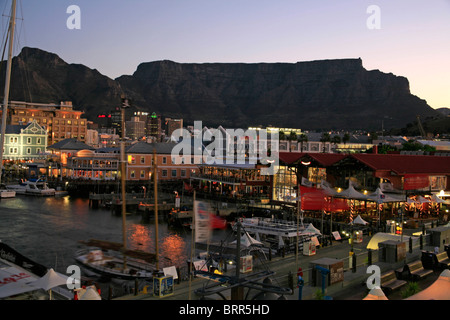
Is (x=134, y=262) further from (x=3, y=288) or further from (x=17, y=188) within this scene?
(x=17, y=188)

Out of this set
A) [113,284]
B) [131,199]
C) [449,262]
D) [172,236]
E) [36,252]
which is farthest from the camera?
[131,199]

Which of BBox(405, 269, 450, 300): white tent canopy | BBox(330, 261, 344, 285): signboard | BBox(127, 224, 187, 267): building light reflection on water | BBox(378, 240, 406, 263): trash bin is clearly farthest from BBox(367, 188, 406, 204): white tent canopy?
BBox(405, 269, 450, 300): white tent canopy

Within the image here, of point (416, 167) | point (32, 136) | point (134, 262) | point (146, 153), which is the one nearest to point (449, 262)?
point (134, 262)

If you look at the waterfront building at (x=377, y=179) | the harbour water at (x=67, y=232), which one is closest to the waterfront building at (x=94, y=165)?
Answer: the harbour water at (x=67, y=232)

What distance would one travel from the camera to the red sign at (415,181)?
38781 mm

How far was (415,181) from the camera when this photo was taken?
39.6m

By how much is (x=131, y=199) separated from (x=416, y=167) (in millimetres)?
33645

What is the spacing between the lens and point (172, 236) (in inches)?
1515

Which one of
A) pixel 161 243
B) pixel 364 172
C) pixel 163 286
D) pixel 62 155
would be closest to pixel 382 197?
pixel 364 172

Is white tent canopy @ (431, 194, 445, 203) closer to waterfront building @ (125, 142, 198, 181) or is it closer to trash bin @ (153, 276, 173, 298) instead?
trash bin @ (153, 276, 173, 298)

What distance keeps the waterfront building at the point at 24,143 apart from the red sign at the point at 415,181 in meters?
76.0

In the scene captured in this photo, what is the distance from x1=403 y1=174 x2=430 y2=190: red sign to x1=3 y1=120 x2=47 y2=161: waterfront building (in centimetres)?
7597

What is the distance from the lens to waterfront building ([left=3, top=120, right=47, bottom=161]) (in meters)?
92.8

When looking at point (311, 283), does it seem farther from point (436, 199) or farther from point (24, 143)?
point (24, 143)
